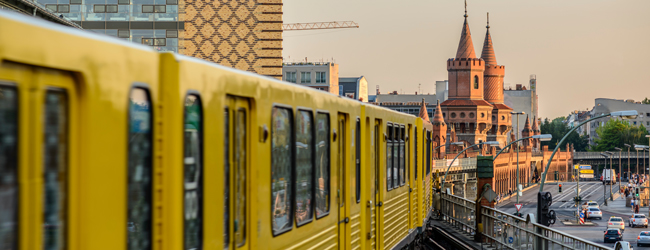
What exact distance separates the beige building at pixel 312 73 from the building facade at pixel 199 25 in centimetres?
8497

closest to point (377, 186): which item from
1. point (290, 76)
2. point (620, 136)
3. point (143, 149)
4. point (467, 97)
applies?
point (143, 149)

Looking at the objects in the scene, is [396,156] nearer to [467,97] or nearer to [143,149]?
[143,149]

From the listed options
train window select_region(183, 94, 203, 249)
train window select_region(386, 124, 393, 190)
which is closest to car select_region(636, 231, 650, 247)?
train window select_region(386, 124, 393, 190)

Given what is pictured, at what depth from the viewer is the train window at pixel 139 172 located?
396 centimetres

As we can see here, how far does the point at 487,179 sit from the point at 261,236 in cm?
1494

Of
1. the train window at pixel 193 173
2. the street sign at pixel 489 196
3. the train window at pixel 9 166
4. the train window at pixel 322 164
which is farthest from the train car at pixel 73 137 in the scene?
the street sign at pixel 489 196

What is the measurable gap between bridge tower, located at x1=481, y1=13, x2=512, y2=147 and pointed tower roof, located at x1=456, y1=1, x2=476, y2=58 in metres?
10.0

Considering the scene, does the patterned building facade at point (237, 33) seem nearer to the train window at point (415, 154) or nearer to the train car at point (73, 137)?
the train window at point (415, 154)

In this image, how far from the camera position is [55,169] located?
3.32 meters

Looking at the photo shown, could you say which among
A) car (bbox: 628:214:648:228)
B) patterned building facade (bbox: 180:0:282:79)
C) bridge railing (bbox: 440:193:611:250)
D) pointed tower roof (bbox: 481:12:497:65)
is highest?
pointed tower roof (bbox: 481:12:497:65)

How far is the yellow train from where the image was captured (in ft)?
10.3

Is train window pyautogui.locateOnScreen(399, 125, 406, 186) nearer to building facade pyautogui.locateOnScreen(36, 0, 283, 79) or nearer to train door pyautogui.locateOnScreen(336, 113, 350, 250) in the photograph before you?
train door pyautogui.locateOnScreen(336, 113, 350, 250)

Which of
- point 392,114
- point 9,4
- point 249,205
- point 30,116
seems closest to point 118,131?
point 30,116

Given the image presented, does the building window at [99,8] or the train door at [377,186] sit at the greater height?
the building window at [99,8]
